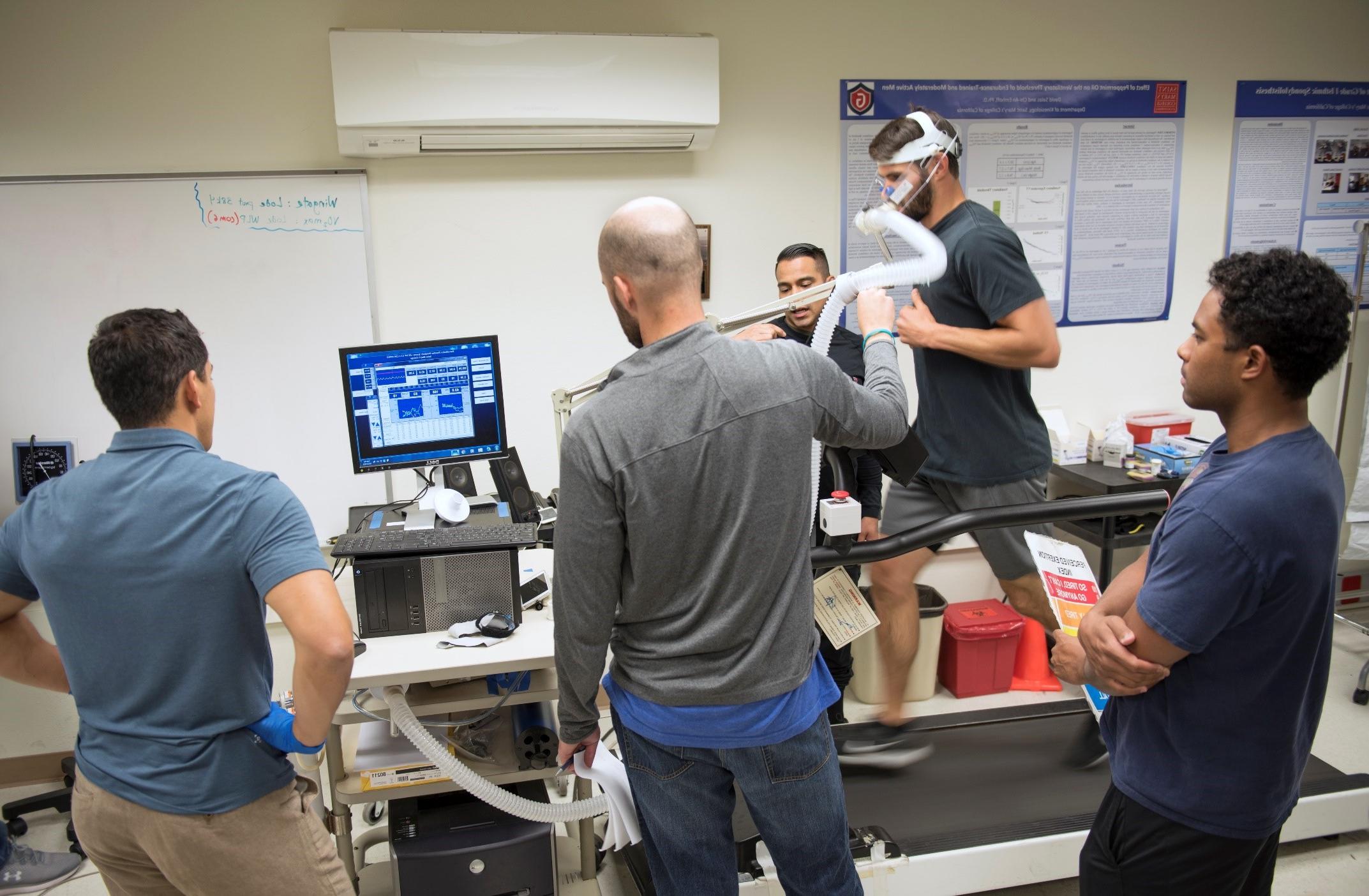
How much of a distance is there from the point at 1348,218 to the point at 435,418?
3844mm

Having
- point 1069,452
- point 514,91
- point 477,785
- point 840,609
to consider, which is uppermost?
point 514,91

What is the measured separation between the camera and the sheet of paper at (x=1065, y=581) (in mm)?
1773

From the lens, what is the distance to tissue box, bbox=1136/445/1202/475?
3334 mm

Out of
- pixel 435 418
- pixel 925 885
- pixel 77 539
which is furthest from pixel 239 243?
pixel 925 885

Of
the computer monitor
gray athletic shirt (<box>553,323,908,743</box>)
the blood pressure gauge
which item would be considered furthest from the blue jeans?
the blood pressure gauge

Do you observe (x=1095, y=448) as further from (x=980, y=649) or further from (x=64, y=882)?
(x=64, y=882)

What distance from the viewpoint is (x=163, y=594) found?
1.34 m

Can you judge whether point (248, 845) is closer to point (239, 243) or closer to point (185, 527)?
point (185, 527)

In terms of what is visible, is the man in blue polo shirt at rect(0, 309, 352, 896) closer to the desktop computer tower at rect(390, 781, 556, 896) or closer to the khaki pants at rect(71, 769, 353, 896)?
the khaki pants at rect(71, 769, 353, 896)

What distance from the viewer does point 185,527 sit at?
4.38ft

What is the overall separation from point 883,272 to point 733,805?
113 centimetres

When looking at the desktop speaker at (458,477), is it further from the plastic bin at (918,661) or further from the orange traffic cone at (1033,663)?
the orange traffic cone at (1033,663)

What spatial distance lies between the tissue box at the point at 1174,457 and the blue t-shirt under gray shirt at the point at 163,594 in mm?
3068

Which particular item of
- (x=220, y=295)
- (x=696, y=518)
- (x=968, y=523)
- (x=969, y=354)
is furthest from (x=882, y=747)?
(x=220, y=295)
